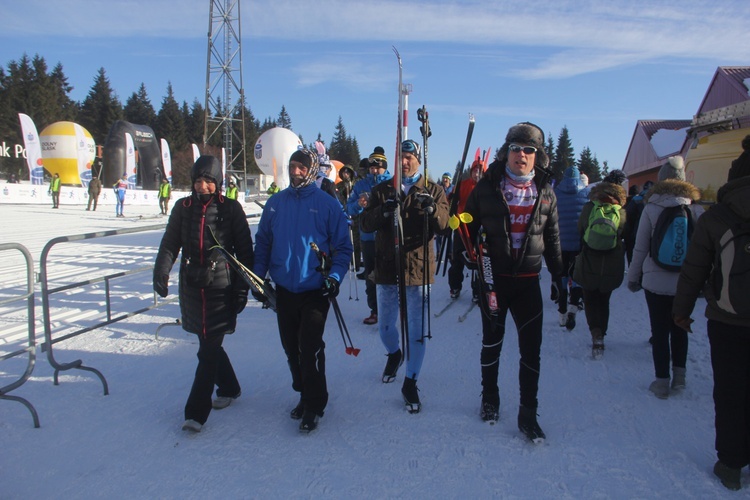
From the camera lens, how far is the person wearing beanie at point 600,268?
4.85 meters

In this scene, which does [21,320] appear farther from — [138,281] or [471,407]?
[471,407]

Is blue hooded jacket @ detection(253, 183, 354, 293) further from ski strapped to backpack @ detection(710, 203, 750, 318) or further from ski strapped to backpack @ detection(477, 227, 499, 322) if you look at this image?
ski strapped to backpack @ detection(710, 203, 750, 318)

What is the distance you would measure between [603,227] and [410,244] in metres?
2.22

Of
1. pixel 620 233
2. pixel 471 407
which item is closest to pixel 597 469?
pixel 471 407

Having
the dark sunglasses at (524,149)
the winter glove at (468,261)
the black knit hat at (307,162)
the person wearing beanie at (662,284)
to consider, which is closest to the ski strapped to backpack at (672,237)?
the person wearing beanie at (662,284)

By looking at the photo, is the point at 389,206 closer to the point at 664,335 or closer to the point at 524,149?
the point at 524,149

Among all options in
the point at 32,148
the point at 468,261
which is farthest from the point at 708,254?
the point at 32,148

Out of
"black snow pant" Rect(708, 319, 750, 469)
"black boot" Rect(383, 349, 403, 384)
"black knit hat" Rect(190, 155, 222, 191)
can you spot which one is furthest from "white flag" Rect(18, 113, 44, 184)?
"black snow pant" Rect(708, 319, 750, 469)

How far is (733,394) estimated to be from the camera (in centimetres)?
273

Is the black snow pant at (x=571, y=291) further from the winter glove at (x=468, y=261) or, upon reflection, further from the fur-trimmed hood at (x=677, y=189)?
Result: the winter glove at (x=468, y=261)

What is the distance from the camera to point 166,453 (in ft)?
10.2

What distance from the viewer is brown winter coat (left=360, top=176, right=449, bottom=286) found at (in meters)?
3.77

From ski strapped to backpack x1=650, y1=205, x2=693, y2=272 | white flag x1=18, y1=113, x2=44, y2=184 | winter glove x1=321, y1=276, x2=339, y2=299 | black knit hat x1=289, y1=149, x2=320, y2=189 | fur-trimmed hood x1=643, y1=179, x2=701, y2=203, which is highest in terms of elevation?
white flag x1=18, y1=113, x2=44, y2=184

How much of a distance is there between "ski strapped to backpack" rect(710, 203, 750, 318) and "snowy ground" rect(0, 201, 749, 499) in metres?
1.05
